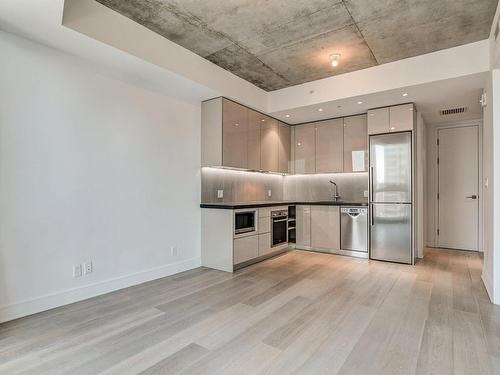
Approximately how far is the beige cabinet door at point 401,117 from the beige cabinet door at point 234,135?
2.40m

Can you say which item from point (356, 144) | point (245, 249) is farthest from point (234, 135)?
point (356, 144)

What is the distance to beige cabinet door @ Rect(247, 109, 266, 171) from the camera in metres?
4.90

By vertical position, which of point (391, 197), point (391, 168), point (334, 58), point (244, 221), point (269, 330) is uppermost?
point (334, 58)

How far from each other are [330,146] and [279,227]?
6.36ft

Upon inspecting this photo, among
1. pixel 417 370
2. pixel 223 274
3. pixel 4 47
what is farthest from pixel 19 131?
pixel 417 370

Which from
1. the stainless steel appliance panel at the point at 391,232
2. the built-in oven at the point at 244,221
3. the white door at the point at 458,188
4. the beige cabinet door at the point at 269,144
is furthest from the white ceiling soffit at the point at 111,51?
the white door at the point at 458,188

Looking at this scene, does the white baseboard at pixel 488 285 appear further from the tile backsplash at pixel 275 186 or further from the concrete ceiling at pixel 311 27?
the concrete ceiling at pixel 311 27

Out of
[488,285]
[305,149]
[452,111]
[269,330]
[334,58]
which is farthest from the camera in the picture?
[305,149]

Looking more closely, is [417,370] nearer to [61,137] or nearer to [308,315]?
[308,315]

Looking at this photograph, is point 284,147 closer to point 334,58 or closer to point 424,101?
point 334,58

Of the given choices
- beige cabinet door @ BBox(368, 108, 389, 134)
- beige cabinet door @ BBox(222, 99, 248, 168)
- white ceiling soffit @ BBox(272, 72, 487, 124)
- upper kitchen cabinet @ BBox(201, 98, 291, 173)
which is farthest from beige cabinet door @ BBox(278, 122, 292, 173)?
beige cabinet door @ BBox(368, 108, 389, 134)

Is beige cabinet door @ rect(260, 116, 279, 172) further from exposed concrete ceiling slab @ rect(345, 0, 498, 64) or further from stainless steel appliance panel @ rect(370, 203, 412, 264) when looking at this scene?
exposed concrete ceiling slab @ rect(345, 0, 498, 64)

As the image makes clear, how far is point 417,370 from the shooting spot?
183cm

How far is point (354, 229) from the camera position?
4.93 metres
